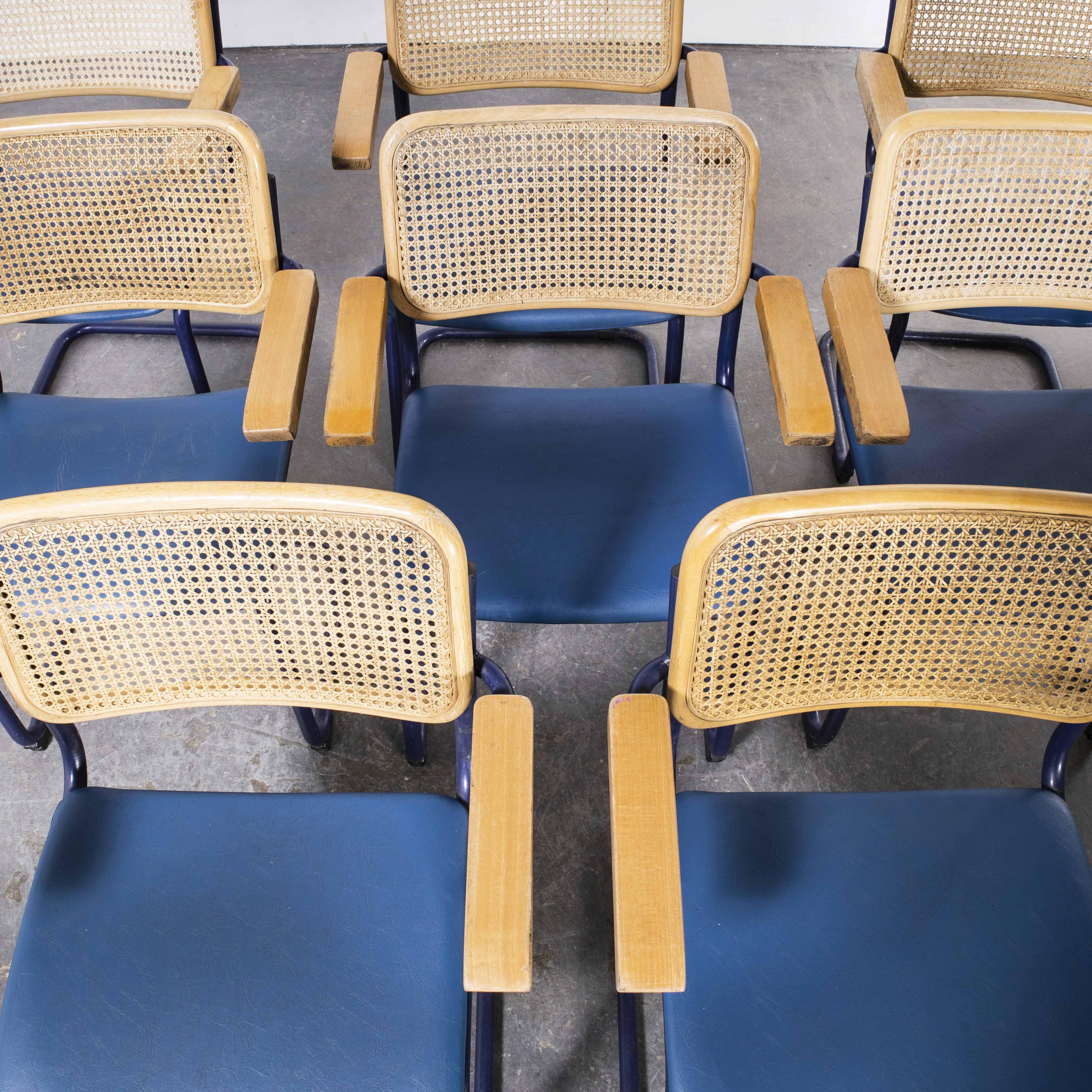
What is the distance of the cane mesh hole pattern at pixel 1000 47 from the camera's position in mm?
2068

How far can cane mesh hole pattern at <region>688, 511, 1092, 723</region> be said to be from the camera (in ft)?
3.38

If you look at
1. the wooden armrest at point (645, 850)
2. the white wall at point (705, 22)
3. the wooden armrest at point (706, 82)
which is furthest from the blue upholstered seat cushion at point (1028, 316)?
the white wall at point (705, 22)

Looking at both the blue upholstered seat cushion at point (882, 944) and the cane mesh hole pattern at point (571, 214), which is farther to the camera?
the cane mesh hole pattern at point (571, 214)

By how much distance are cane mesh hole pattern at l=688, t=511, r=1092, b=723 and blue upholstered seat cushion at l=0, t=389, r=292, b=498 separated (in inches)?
33.5

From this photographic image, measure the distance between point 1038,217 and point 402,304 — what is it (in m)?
1.09

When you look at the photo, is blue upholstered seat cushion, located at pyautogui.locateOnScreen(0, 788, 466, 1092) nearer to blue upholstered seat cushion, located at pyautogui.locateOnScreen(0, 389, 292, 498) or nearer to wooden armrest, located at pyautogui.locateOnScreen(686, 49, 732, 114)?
blue upholstered seat cushion, located at pyautogui.locateOnScreen(0, 389, 292, 498)

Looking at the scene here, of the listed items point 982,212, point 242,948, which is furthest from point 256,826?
point 982,212

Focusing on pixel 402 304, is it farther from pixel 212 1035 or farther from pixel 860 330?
pixel 212 1035

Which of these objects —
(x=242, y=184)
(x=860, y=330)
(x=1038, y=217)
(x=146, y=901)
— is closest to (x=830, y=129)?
(x=1038, y=217)

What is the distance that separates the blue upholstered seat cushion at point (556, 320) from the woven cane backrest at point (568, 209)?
5.9 inches

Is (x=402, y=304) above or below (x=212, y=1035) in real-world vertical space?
above

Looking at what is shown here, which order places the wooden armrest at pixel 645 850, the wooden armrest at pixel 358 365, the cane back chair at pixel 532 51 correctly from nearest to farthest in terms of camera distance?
the wooden armrest at pixel 645 850 → the wooden armrest at pixel 358 365 → the cane back chair at pixel 532 51

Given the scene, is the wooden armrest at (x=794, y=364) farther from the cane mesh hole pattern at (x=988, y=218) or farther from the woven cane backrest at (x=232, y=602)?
the woven cane backrest at (x=232, y=602)

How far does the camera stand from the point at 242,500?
974mm
